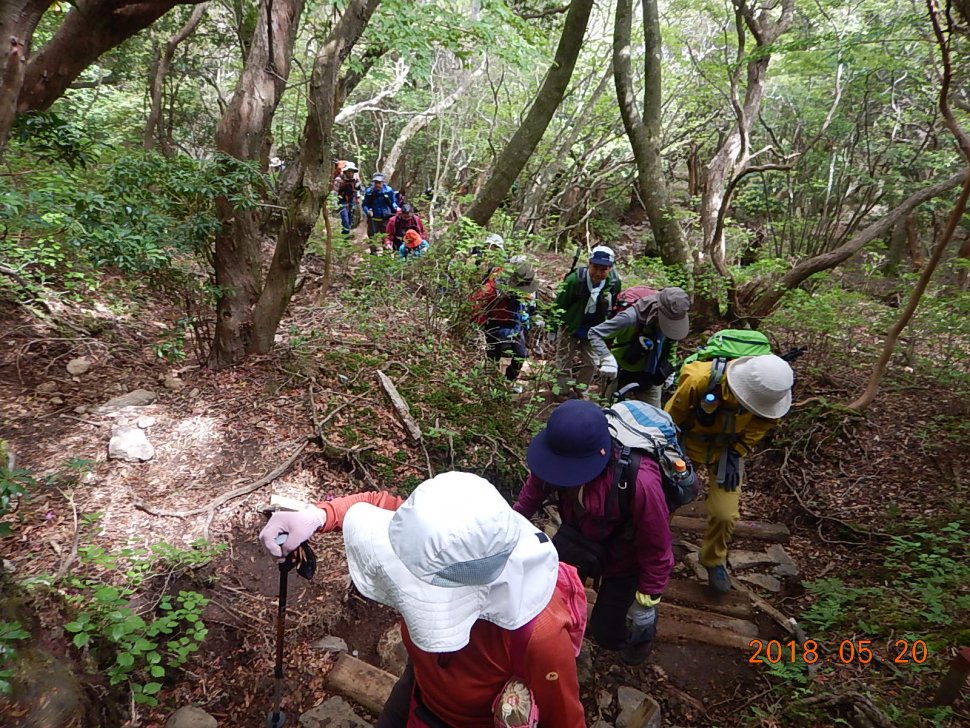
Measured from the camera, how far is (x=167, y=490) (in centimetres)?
427

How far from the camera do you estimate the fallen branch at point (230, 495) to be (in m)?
4.01

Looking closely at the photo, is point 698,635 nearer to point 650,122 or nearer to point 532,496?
point 532,496

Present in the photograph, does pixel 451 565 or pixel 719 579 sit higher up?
pixel 451 565

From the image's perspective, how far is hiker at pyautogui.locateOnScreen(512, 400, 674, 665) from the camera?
2586 millimetres

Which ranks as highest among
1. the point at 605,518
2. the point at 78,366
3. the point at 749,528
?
the point at 605,518

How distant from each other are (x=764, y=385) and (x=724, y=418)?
49 centimetres

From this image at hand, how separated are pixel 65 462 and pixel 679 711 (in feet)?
15.5

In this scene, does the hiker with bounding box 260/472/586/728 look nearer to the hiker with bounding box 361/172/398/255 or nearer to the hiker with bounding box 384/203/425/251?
the hiker with bounding box 384/203/425/251

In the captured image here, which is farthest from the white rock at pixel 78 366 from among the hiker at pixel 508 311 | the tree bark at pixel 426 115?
the tree bark at pixel 426 115

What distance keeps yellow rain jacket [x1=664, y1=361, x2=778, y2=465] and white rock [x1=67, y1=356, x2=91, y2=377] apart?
5.61m

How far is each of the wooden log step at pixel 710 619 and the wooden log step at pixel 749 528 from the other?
49.8 inches

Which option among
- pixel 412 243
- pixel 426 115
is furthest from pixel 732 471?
pixel 426 115

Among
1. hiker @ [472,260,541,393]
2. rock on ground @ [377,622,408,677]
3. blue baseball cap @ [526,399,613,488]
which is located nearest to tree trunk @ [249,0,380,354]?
hiker @ [472,260,541,393]

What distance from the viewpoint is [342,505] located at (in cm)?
224
